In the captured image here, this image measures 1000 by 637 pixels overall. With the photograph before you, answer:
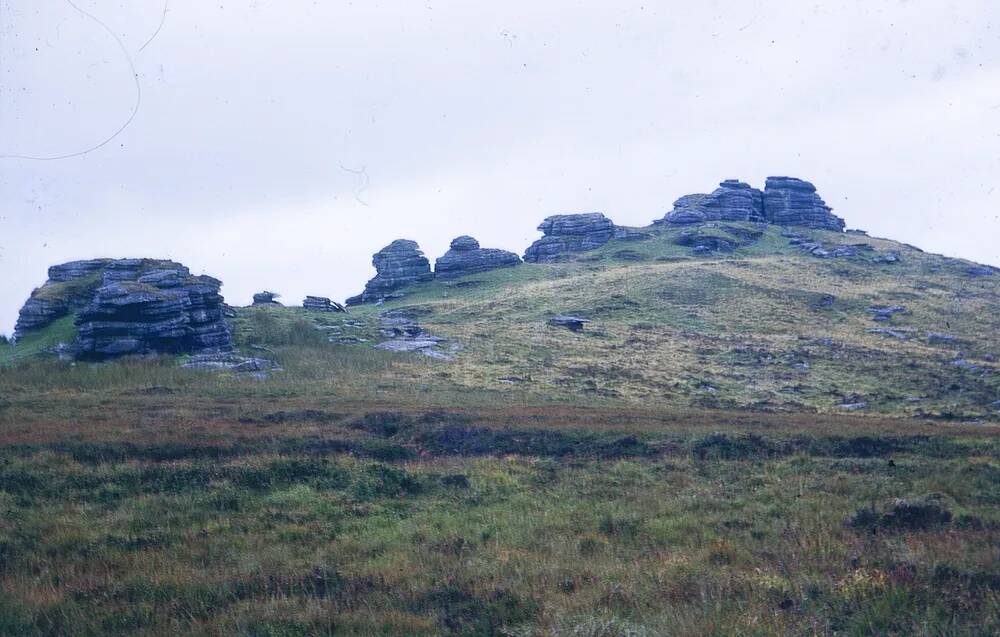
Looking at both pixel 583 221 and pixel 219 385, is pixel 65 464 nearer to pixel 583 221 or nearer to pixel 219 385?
pixel 219 385

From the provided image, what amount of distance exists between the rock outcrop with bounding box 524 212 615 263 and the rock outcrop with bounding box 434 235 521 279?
6.80 meters

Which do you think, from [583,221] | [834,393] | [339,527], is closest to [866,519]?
[339,527]

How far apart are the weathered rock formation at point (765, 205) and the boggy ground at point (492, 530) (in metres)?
99.3

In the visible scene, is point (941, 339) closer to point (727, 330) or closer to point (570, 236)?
point (727, 330)

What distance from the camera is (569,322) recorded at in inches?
2559

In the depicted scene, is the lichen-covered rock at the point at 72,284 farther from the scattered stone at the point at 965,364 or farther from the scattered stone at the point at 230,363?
the scattered stone at the point at 965,364

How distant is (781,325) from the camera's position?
6612 cm

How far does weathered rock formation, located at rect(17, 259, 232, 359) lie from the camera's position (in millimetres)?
46125

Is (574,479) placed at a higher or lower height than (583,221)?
lower

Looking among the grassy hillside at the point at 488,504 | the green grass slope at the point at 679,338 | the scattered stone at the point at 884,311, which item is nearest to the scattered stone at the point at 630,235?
the green grass slope at the point at 679,338

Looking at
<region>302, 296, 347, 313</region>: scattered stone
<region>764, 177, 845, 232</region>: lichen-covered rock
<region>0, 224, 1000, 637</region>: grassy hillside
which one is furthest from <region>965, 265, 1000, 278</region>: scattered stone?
<region>302, 296, 347, 313</region>: scattered stone

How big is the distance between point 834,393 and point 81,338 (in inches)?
1740

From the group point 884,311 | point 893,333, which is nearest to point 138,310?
point 893,333

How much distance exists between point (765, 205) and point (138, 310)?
10458 cm
